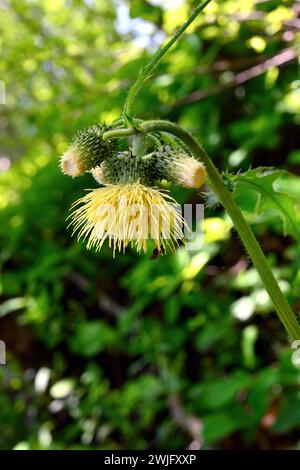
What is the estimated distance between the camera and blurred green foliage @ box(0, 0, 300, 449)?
9.98 feet

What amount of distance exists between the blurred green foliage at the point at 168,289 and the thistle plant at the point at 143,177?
1097mm

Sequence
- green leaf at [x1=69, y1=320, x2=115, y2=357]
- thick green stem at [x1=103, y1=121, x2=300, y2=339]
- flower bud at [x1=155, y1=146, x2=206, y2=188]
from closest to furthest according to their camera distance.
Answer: flower bud at [x1=155, y1=146, x2=206, y2=188] → thick green stem at [x1=103, y1=121, x2=300, y2=339] → green leaf at [x1=69, y1=320, x2=115, y2=357]

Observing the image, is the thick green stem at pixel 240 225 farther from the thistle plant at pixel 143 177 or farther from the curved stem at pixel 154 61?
the curved stem at pixel 154 61

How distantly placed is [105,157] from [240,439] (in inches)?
110

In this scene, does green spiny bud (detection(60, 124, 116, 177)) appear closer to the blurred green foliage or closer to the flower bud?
the flower bud

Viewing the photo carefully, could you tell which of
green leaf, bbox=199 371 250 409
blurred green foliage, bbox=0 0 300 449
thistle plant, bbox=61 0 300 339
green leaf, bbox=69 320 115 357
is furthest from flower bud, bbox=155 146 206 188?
green leaf, bbox=69 320 115 357

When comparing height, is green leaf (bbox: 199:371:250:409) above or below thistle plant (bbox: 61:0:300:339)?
below

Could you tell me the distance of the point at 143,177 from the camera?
1.54 meters

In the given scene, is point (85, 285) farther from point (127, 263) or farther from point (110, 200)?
point (110, 200)

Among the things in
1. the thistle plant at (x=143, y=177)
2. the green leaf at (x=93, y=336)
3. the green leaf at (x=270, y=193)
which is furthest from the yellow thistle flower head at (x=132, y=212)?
the green leaf at (x=93, y=336)

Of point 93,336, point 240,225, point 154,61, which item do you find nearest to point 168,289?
point 93,336

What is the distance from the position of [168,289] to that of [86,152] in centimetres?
147

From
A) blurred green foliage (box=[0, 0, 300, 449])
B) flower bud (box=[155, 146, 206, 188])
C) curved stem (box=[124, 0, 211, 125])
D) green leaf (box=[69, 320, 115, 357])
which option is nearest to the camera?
curved stem (box=[124, 0, 211, 125])

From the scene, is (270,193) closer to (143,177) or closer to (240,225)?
(240,225)
